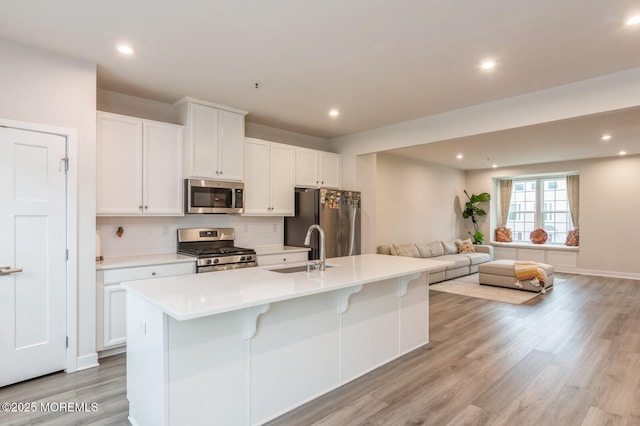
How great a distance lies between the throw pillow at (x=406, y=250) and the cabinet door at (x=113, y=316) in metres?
4.89

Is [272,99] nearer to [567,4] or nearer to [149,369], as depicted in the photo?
[567,4]

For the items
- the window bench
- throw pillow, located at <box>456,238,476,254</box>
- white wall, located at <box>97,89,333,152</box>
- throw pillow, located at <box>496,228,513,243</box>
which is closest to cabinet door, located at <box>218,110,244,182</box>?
white wall, located at <box>97,89,333,152</box>

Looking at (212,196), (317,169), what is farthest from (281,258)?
(317,169)

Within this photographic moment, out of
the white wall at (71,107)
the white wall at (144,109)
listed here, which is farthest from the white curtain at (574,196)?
the white wall at (71,107)

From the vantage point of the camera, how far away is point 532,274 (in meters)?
6.14

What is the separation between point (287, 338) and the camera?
2.36m

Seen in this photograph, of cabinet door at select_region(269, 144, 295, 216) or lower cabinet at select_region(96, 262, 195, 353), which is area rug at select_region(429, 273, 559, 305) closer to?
cabinet door at select_region(269, 144, 295, 216)

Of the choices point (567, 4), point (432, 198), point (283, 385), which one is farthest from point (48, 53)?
point (432, 198)

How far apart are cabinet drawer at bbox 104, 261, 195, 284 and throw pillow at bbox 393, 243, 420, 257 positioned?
14.1 ft

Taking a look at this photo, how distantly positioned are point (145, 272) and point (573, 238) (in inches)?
371

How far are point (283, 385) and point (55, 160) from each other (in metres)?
2.63

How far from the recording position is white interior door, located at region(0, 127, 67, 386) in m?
2.70

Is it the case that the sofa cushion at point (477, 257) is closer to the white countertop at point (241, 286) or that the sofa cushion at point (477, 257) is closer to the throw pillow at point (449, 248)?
the throw pillow at point (449, 248)

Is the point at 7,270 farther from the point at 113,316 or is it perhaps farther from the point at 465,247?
the point at 465,247
